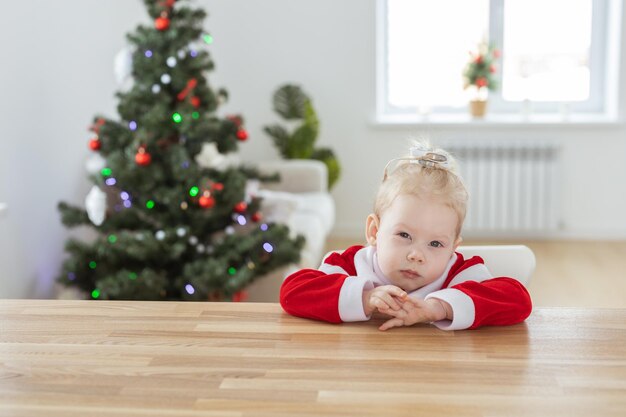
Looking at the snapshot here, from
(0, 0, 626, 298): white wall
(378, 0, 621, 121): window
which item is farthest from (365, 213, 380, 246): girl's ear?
(378, 0, 621, 121): window

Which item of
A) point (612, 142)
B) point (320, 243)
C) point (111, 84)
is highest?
point (111, 84)

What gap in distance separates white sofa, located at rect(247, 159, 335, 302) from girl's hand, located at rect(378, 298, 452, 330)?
2.26 metres

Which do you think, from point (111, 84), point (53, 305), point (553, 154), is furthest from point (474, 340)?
point (553, 154)

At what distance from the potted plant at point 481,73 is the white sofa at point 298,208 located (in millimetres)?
1242

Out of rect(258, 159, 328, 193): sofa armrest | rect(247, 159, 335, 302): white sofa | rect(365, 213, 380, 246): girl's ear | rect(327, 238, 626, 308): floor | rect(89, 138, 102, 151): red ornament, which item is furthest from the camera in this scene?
rect(258, 159, 328, 193): sofa armrest

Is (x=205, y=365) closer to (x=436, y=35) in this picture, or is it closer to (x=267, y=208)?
(x=267, y=208)

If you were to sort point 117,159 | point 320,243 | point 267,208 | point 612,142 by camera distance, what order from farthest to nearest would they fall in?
point 612,142
point 320,243
point 267,208
point 117,159

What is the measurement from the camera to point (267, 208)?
4047 mm

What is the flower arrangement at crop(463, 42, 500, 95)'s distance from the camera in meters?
5.70

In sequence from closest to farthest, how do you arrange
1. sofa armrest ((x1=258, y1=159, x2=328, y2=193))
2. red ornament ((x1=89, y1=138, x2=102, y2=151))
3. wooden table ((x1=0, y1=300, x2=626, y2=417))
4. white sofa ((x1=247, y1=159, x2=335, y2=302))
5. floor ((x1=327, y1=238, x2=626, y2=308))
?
1. wooden table ((x1=0, y1=300, x2=626, y2=417))
2. red ornament ((x1=89, y1=138, x2=102, y2=151))
3. white sofa ((x1=247, y1=159, x2=335, y2=302))
4. floor ((x1=327, y1=238, x2=626, y2=308))
5. sofa armrest ((x1=258, y1=159, x2=328, y2=193))

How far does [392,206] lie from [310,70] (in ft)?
15.1

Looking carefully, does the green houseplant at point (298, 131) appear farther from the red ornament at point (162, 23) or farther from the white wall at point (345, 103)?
the red ornament at point (162, 23)

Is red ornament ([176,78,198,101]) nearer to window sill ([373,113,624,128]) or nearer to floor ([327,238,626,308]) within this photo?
floor ([327,238,626,308])

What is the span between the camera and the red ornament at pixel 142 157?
10.9ft
